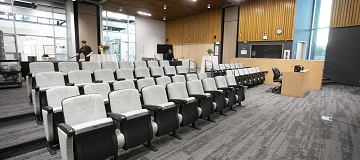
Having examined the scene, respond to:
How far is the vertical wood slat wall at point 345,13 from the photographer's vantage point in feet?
28.3

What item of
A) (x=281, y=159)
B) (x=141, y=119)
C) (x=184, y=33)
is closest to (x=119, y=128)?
(x=141, y=119)

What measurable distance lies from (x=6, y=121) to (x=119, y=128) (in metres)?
2.26

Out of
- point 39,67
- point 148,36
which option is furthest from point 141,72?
point 148,36

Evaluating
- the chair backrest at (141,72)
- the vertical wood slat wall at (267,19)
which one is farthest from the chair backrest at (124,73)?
the vertical wood slat wall at (267,19)

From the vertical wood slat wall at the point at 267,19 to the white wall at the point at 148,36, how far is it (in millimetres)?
7417

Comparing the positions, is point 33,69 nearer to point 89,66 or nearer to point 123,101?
point 89,66

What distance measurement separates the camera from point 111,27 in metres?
12.7

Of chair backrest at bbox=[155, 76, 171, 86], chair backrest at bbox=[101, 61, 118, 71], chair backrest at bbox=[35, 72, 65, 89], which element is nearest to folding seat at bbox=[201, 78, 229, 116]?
chair backrest at bbox=[155, 76, 171, 86]

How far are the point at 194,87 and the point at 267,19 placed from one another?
342 inches

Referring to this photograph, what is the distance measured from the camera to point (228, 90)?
414 cm

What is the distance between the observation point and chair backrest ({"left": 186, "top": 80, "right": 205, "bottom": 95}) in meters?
3.59

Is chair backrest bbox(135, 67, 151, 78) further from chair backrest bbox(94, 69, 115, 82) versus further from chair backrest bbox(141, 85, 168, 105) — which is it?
chair backrest bbox(141, 85, 168, 105)

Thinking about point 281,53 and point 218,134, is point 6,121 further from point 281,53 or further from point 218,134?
point 281,53

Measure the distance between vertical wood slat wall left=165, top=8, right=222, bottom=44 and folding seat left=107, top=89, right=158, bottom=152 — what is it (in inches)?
421
